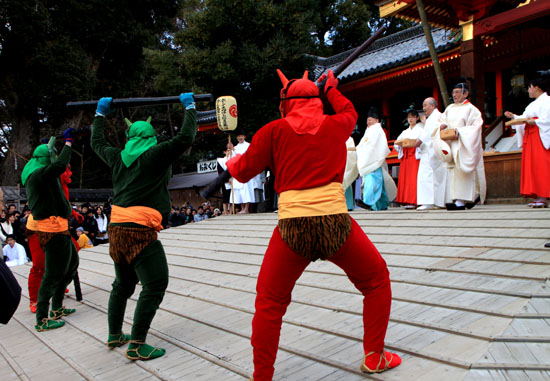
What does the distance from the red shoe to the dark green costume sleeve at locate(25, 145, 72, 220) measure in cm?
368

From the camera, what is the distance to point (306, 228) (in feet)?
8.55

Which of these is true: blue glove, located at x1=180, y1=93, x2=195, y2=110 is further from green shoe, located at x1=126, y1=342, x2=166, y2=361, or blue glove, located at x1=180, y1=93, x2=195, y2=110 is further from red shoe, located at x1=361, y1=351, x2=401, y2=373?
red shoe, located at x1=361, y1=351, x2=401, y2=373

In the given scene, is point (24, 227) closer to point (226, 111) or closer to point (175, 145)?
point (226, 111)

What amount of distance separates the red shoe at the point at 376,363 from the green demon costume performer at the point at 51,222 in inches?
138

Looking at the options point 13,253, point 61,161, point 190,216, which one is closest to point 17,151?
point 190,216

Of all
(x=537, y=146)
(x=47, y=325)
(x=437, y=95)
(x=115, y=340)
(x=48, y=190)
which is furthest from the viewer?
(x=437, y=95)

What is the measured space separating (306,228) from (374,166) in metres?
5.97

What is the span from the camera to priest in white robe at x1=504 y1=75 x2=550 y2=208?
6.23 m

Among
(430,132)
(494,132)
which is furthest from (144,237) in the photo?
(494,132)

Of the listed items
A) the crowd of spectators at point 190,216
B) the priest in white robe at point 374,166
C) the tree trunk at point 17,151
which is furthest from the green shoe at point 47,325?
the tree trunk at point 17,151

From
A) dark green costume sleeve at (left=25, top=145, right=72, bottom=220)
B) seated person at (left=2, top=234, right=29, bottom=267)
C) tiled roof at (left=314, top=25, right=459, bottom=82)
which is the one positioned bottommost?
seated person at (left=2, top=234, right=29, bottom=267)

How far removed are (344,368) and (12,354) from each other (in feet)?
10.4

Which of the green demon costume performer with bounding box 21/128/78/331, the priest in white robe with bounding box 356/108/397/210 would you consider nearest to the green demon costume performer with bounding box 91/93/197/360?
the green demon costume performer with bounding box 21/128/78/331

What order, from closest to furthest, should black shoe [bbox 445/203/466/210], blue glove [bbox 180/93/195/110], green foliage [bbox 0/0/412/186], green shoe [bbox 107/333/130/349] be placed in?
1. blue glove [bbox 180/93/195/110]
2. green shoe [bbox 107/333/130/349]
3. black shoe [bbox 445/203/466/210]
4. green foliage [bbox 0/0/412/186]
